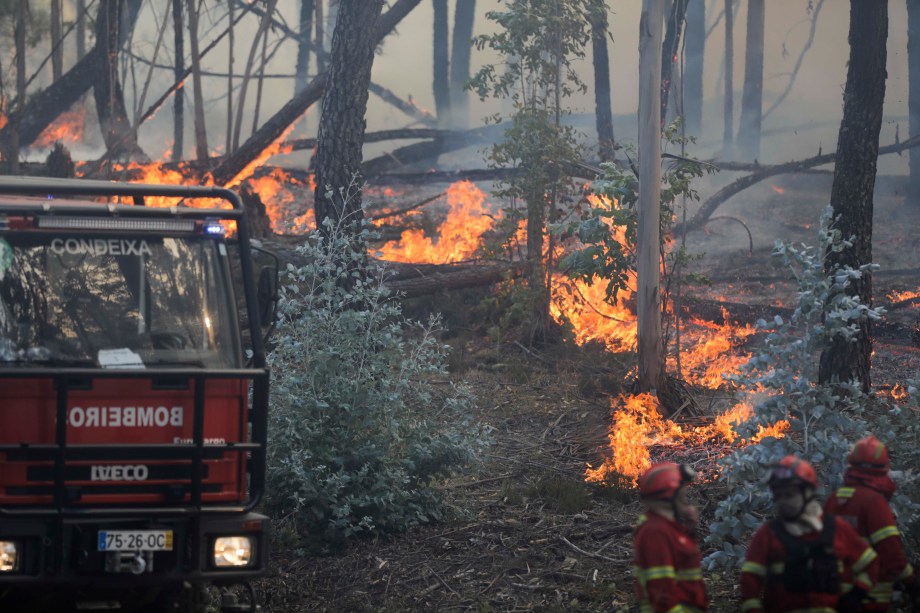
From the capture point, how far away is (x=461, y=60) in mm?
45219

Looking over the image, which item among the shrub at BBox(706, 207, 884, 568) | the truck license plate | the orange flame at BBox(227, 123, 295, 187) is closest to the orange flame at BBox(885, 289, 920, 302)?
the shrub at BBox(706, 207, 884, 568)

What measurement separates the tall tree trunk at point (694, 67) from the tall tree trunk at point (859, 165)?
Answer: 3512cm

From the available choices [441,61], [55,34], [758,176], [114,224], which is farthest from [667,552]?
[441,61]

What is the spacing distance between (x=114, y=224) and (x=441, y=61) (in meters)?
38.2

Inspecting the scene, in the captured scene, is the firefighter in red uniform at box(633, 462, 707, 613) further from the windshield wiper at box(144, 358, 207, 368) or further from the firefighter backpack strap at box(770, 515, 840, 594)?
the windshield wiper at box(144, 358, 207, 368)

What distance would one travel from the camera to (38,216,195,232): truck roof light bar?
19.4 feet

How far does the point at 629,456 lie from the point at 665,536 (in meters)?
5.69

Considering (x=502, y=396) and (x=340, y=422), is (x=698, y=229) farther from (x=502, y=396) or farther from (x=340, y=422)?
(x=340, y=422)

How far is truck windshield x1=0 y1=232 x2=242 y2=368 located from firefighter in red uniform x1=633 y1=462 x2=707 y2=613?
2.73 metres

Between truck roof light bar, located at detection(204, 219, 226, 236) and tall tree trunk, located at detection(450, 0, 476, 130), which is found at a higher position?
tall tree trunk, located at detection(450, 0, 476, 130)

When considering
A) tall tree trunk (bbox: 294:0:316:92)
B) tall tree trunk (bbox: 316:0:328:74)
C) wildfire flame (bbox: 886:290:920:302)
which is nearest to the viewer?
wildfire flame (bbox: 886:290:920:302)

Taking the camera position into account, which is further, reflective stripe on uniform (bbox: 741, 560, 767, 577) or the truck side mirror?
the truck side mirror

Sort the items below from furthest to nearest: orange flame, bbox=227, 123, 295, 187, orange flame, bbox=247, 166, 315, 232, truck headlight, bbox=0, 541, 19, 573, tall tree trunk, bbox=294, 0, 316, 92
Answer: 1. tall tree trunk, bbox=294, 0, 316, 92
2. orange flame, bbox=247, 166, 315, 232
3. orange flame, bbox=227, 123, 295, 187
4. truck headlight, bbox=0, 541, 19, 573

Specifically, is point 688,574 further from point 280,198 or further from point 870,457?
point 280,198
